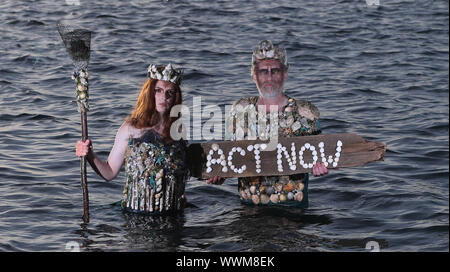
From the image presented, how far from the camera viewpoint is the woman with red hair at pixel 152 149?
932cm

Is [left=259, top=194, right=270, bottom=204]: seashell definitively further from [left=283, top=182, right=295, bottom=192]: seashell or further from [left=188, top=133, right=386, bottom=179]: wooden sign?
[left=188, top=133, right=386, bottom=179]: wooden sign

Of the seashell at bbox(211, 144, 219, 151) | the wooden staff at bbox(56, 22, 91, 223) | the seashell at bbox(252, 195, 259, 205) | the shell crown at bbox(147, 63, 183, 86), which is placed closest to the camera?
the wooden staff at bbox(56, 22, 91, 223)

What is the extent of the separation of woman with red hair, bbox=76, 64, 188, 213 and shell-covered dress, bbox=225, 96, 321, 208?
795 millimetres

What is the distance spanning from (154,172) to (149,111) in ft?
2.29

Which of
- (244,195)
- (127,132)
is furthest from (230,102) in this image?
(127,132)

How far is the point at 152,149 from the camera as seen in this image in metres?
9.45

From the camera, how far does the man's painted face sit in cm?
959

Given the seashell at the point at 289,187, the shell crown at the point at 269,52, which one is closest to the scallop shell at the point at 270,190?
the seashell at the point at 289,187

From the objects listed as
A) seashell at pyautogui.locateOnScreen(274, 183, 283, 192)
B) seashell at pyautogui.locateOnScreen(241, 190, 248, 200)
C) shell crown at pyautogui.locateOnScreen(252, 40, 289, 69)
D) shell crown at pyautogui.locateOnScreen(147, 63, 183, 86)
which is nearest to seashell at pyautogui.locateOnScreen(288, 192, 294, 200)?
seashell at pyautogui.locateOnScreen(274, 183, 283, 192)

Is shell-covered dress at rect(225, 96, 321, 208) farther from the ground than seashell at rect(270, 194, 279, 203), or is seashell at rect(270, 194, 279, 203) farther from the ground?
shell-covered dress at rect(225, 96, 321, 208)

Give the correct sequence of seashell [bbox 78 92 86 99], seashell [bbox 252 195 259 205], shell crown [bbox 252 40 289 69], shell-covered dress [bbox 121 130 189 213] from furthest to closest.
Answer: seashell [bbox 252 195 259 205]
shell crown [bbox 252 40 289 69]
shell-covered dress [bbox 121 130 189 213]
seashell [bbox 78 92 86 99]

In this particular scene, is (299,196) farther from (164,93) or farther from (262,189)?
(164,93)

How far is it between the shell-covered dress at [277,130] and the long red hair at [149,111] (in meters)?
0.87

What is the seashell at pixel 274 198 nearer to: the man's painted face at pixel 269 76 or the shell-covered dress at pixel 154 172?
the shell-covered dress at pixel 154 172
